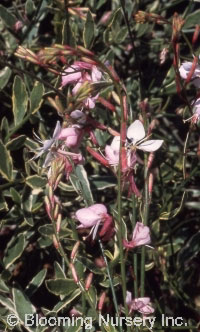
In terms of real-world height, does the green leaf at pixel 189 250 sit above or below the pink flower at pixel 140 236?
below

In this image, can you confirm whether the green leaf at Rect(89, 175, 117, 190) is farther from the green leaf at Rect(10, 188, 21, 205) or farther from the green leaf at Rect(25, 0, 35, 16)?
the green leaf at Rect(25, 0, 35, 16)

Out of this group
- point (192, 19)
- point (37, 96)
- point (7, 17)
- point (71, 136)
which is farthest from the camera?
point (192, 19)

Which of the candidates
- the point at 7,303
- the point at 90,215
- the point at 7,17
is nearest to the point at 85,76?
the point at 90,215

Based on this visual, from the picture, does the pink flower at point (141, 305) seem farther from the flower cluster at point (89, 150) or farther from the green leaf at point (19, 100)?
the green leaf at point (19, 100)

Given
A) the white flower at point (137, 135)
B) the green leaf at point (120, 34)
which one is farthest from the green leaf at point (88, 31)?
the white flower at point (137, 135)

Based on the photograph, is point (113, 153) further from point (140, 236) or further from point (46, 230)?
point (46, 230)
